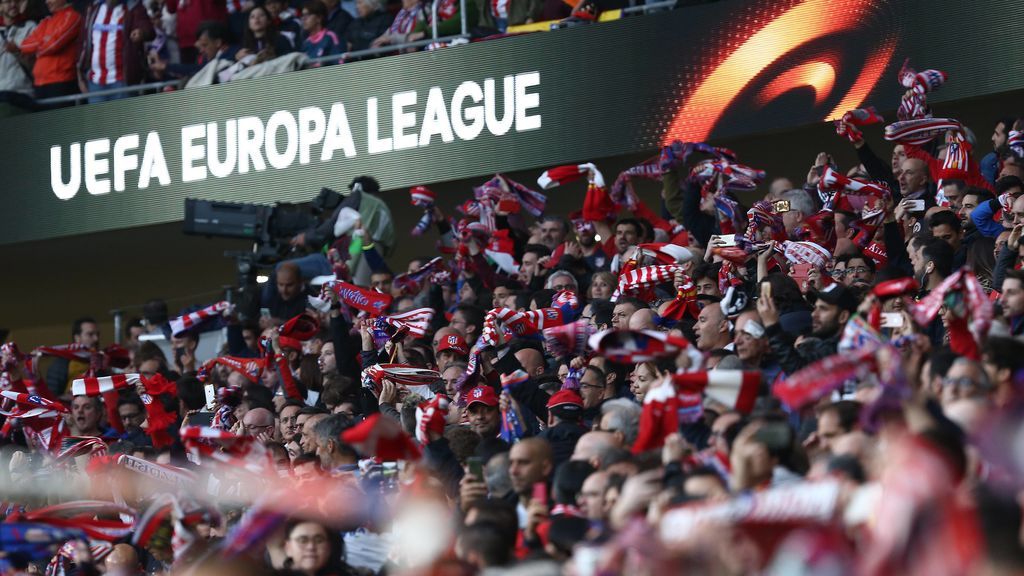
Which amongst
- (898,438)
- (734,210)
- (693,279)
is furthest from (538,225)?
(898,438)

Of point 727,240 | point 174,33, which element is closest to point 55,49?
point 174,33

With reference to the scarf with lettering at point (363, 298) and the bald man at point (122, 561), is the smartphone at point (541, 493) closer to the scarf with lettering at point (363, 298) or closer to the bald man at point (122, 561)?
the bald man at point (122, 561)

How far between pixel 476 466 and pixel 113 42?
864cm

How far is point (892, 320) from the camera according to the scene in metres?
6.07

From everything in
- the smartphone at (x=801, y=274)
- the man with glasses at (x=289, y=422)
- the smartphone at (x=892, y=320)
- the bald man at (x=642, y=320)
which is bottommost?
the man with glasses at (x=289, y=422)

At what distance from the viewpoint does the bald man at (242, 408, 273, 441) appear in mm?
8695

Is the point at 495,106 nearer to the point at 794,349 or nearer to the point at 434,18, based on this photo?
the point at 434,18

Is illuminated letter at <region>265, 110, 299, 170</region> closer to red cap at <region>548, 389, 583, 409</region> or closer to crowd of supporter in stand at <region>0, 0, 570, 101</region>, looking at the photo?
crowd of supporter in stand at <region>0, 0, 570, 101</region>

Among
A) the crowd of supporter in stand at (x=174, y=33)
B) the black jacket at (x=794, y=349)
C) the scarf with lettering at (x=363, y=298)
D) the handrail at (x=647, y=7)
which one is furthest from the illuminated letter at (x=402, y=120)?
the black jacket at (x=794, y=349)

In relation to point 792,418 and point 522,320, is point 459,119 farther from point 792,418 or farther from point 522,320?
point 792,418

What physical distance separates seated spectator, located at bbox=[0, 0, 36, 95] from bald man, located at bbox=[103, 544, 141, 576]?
26.3 ft

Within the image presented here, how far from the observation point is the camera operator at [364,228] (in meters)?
10.8

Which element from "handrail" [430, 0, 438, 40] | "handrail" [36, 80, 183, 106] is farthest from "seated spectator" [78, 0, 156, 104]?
"handrail" [430, 0, 438, 40]

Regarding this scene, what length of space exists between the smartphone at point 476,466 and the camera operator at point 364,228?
15.1 feet
